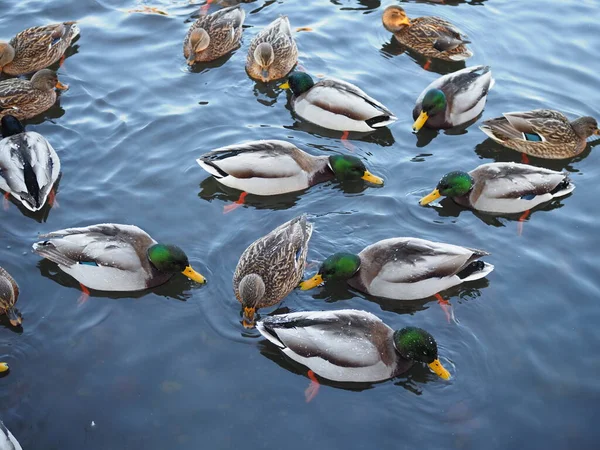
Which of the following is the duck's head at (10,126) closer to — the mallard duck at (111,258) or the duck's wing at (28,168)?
the duck's wing at (28,168)

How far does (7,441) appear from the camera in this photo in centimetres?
530

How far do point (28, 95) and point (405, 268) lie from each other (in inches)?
226

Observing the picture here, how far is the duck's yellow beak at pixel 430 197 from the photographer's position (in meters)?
8.28

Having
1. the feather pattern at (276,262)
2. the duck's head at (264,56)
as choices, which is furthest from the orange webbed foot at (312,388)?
the duck's head at (264,56)

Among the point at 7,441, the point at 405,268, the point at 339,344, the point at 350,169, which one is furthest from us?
the point at 350,169

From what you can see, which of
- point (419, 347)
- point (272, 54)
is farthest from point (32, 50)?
point (419, 347)

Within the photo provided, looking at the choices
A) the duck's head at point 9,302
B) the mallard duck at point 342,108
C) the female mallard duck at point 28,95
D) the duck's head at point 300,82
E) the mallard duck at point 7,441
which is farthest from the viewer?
the duck's head at point 300,82

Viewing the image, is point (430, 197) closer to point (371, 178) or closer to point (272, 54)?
point (371, 178)

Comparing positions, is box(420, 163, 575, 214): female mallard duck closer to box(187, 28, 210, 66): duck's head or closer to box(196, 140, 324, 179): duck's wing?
box(196, 140, 324, 179): duck's wing

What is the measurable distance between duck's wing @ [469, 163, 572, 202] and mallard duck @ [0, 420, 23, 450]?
5.33 m

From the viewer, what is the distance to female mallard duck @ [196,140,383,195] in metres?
8.28

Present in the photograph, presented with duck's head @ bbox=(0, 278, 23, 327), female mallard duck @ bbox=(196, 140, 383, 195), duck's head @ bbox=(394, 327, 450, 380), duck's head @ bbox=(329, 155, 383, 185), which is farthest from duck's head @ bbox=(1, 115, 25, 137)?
duck's head @ bbox=(394, 327, 450, 380)

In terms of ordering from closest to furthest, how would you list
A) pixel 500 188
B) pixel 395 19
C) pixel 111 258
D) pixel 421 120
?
pixel 111 258
pixel 500 188
pixel 421 120
pixel 395 19

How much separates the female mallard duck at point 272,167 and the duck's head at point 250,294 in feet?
6.02
